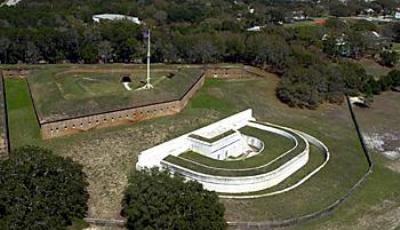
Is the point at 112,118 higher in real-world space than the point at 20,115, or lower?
higher

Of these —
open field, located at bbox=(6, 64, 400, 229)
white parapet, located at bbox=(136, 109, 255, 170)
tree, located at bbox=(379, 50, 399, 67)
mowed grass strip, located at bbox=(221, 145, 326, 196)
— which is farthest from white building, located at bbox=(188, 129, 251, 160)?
tree, located at bbox=(379, 50, 399, 67)

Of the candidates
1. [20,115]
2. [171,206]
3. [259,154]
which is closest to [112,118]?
[20,115]

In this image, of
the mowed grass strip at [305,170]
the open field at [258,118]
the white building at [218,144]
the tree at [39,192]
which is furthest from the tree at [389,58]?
the tree at [39,192]

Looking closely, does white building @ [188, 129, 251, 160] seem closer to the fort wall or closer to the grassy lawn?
the fort wall

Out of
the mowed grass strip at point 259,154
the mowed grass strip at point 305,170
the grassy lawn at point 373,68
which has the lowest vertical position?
the mowed grass strip at point 305,170

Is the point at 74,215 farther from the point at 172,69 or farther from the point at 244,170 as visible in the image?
the point at 172,69

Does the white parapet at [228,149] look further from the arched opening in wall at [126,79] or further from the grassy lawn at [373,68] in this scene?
the grassy lawn at [373,68]

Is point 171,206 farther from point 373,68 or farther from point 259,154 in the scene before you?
point 373,68
